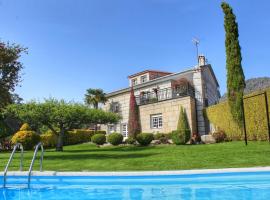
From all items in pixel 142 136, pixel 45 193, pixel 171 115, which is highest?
pixel 171 115

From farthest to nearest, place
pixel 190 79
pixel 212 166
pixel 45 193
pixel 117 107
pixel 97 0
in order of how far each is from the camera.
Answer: pixel 117 107, pixel 190 79, pixel 97 0, pixel 212 166, pixel 45 193

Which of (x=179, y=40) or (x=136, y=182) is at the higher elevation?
(x=179, y=40)

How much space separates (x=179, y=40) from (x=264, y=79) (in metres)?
50.9

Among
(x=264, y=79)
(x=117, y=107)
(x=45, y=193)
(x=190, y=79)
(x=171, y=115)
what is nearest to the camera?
(x=45, y=193)

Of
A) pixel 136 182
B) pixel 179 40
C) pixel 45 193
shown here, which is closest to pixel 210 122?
pixel 179 40

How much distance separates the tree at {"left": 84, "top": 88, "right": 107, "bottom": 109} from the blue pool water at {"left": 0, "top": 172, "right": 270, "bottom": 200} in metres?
32.8

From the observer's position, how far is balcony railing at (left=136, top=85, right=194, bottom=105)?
33812 millimetres

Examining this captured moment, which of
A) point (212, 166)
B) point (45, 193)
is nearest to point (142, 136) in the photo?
point (212, 166)

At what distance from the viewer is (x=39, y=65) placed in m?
22.8

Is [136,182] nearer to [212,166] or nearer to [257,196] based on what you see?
[212,166]

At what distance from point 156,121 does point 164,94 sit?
3.31m

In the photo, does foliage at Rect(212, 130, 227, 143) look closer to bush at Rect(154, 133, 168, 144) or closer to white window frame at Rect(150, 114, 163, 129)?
bush at Rect(154, 133, 168, 144)

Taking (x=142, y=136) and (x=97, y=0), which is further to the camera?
(x=142, y=136)

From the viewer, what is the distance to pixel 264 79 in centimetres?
6925
